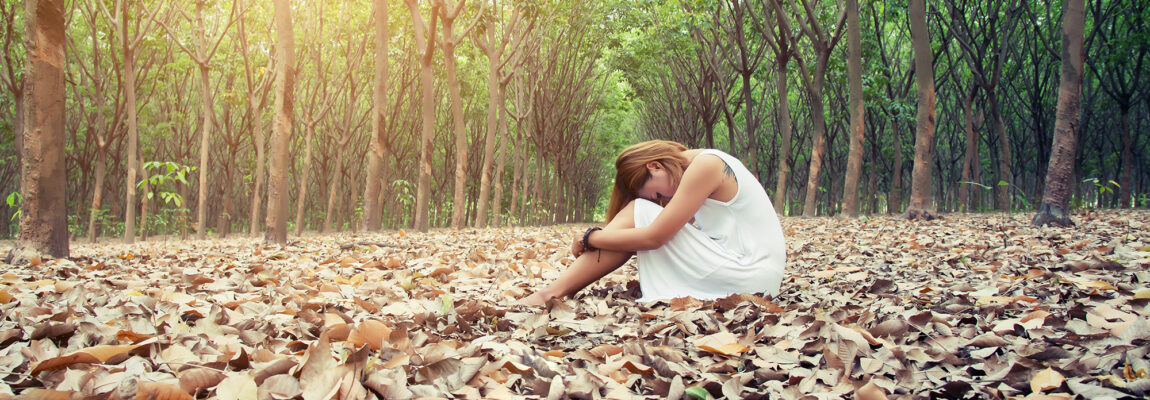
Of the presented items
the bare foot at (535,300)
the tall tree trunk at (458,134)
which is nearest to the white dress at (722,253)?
the bare foot at (535,300)

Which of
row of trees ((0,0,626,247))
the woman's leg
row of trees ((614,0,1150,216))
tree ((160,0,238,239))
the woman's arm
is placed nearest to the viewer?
the woman's arm

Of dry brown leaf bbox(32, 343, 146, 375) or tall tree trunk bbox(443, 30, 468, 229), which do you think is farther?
tall tree trunk bbox(443, 30, 468, 229)

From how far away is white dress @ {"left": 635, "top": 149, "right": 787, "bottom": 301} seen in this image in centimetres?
310

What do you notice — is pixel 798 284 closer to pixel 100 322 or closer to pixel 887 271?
pixel 887 271

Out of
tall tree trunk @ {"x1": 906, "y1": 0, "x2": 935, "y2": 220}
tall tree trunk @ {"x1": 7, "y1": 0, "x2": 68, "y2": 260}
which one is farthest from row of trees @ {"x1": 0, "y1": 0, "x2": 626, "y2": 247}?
tall tree trunk @ {"x1": 906, "y1": 0, "x2": 935, "y2": 220}

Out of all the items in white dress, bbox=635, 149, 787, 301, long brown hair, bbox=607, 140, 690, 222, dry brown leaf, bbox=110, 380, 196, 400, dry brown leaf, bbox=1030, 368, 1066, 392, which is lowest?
dry brown leaf, bbox=110, 380, 196, 400

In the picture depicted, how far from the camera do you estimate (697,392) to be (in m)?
1.68

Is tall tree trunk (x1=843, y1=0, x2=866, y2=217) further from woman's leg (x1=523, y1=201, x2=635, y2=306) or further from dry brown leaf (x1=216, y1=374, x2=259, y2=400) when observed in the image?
dry brown leaf (x1=216, y1=374, x2=259, y2=400)

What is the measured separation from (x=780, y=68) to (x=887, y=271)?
10875mm

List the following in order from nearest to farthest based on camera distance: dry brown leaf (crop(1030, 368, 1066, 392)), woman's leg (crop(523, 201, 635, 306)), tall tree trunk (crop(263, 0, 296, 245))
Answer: dry brown leaf (crop(1030, 368, 1066, 392)) → woman's leg (crop(523, 201, 635, 306)) → tall tree trunk (crop(263, 0, 296, 245))

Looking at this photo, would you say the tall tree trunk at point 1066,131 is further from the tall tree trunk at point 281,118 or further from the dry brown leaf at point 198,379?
the tall tree trunk at point 281,118

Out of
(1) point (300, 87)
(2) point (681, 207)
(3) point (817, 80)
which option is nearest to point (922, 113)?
(3) point (817, 80)

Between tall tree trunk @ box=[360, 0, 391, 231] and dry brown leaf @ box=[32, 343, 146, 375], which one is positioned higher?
tall tree trunk @ box=[360, 0, 391, 231]

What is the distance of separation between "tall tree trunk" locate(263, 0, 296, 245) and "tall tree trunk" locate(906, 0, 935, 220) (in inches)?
322
